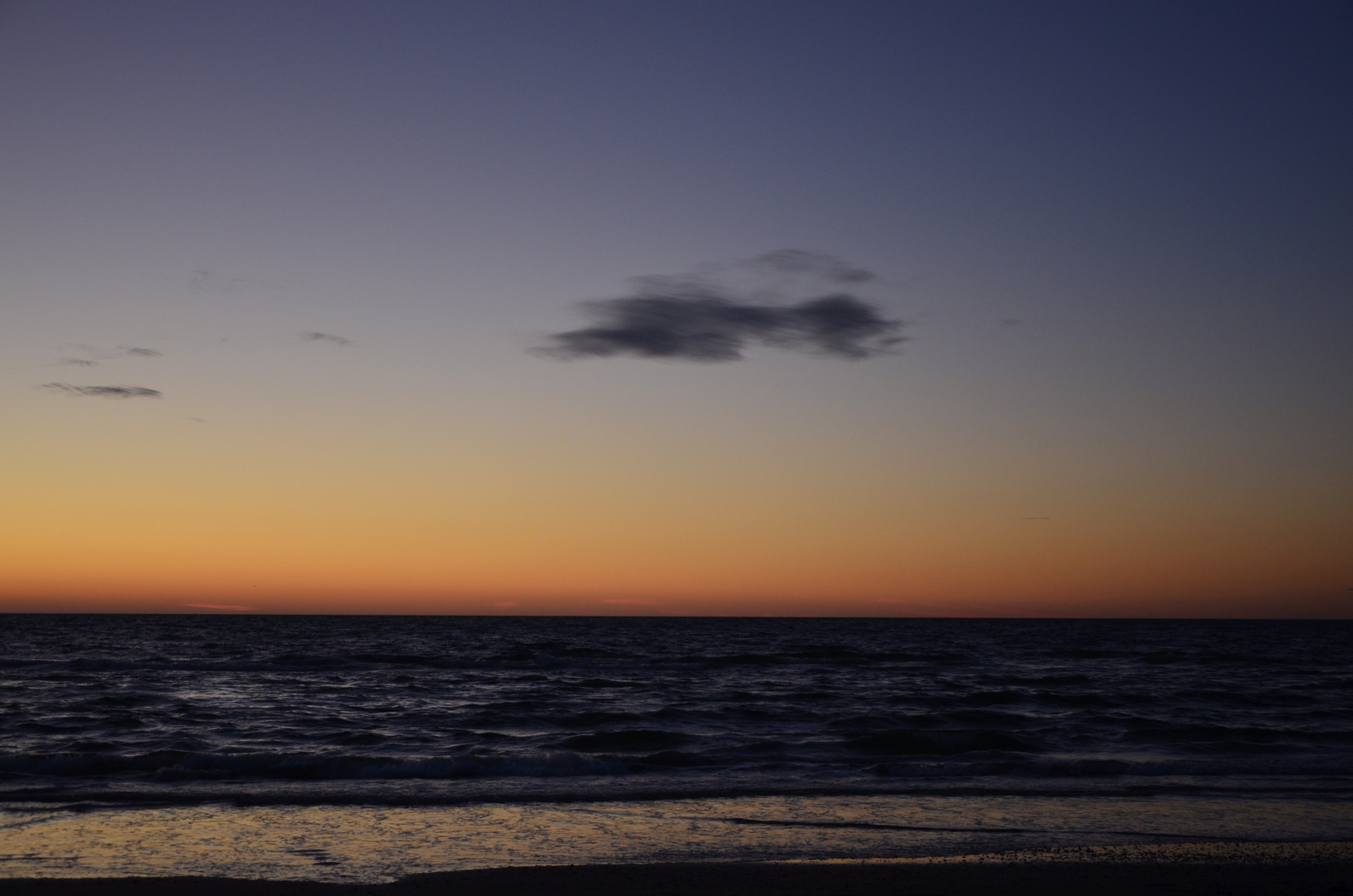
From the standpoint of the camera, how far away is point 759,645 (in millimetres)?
76375

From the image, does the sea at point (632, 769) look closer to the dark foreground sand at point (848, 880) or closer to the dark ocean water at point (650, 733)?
the dark ocean water at point (650, 733)

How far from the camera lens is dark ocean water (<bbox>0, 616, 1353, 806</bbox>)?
15.1 m

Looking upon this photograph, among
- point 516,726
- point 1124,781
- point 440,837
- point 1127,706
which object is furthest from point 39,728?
point 1127,706

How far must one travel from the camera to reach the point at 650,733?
846 inches

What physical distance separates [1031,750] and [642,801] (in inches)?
381

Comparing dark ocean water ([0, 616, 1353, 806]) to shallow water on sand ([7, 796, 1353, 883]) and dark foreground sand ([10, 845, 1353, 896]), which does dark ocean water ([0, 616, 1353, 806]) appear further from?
dark foreground sand ([10, 845, 1353, 896])

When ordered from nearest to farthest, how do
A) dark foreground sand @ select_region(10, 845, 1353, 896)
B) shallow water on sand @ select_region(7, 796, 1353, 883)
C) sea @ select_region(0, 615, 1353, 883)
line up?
1. dark foreground sand @ select_region(10, 845, 1353, 896)
2. shallow water on sand @ select_region(7, 796, 1353, 883)
3. sea @ select_region(0, 615, 1353, 883)

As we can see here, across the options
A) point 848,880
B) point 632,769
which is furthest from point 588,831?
point 632,769

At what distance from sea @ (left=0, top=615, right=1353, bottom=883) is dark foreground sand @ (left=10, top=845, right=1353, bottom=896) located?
420 mm

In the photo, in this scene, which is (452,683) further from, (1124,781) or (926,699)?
(1124,781)

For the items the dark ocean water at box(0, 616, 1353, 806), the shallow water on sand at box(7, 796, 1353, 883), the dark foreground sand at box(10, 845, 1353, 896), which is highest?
the dark foreground sand at box(10, 845, 1353, 896)

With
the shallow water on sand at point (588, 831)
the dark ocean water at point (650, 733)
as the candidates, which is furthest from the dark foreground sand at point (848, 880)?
the dark ocean water at point (650, 733)

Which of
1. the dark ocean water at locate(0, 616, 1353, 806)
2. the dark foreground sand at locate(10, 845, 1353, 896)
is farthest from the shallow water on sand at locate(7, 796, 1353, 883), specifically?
the dark ocean water at locate(0, 616, 1353, 806)

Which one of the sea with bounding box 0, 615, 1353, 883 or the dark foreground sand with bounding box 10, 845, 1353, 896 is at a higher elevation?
the dark foreground sand with bounding box 10, 845, 1353, 896
